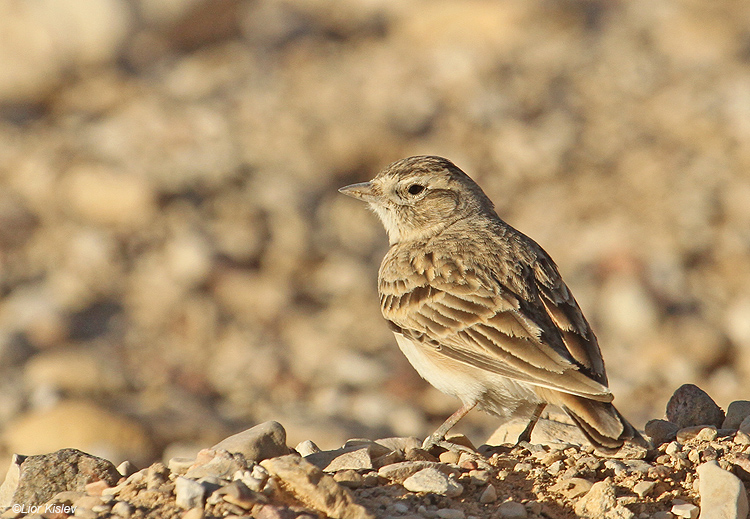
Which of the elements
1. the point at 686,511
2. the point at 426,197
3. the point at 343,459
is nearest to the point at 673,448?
the point at 686,511

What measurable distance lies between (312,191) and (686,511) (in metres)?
8.14

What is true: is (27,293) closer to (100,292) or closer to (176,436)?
(100,292)

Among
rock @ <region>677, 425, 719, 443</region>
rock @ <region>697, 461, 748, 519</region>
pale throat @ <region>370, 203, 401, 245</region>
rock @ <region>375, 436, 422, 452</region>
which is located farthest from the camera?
pale throat @ <region>370, 203, 401, 245</region>

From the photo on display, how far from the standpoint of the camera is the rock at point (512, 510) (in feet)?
13.8

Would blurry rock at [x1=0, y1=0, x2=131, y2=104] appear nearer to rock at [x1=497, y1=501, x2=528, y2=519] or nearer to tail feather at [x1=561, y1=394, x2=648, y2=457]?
tail feather at [x1=561, y1=394, x2=648, y2=457]

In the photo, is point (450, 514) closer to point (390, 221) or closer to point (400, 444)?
point (400, 444)

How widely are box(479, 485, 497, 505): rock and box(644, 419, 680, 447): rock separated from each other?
1.11 metres

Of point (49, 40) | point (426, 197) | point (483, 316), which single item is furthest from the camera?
point (49, 40)

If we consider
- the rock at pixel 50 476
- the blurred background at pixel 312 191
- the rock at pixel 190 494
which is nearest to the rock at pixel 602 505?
the rock at pixel 190 494

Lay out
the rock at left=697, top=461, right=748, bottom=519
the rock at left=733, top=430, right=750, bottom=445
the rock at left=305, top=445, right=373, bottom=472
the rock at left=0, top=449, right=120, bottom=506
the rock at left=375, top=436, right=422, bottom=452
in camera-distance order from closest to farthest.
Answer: the rock at left=697, top=461, right=748, bottom=519
the rock at left=0, top=449, right=120, bottom=506
the rock at left=305, top=445, right=373, bottom=472
the rock at left=733, top=430, right=750, bottom=445
the rock at left=375, top=436, right=422, bottom=452

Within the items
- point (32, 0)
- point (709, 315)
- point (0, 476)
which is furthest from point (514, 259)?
point (32, 0)

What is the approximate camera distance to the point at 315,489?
13.2 feet

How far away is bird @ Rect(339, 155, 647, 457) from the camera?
481 cm

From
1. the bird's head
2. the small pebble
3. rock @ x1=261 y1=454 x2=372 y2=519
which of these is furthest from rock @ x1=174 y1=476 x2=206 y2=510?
the bird's head
